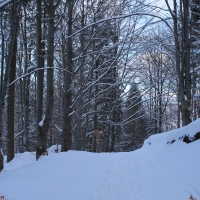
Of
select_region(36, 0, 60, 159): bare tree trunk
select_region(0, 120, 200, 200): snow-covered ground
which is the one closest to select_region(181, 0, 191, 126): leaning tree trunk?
select_region(0, 120, 200, 200): snow-covered ground

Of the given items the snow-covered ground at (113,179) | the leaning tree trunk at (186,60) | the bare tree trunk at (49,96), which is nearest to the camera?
the snow-covered ground at (113,179)

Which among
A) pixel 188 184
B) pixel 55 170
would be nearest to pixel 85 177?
pixel 55 170

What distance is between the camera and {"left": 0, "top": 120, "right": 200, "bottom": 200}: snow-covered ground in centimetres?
361

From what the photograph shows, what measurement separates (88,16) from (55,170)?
333 inches

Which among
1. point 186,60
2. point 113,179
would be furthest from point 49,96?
point 186,60

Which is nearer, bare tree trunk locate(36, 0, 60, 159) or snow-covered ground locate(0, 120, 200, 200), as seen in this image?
snow-covered ground locate(0, 120, 200, 200)

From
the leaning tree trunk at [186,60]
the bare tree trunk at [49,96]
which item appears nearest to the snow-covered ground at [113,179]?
the bare tree trunk at [49,96]

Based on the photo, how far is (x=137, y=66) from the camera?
1600 cm

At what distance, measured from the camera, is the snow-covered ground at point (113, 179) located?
3611 millimetres

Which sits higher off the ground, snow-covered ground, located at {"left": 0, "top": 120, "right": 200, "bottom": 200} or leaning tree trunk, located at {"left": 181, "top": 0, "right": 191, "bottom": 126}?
leaning tree trunk, located at {"left": 181, "top": 0, "right": 191, "bottom": 126}

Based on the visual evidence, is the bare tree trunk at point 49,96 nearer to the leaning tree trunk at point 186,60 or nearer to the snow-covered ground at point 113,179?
the snow-covered ground at point 113,179

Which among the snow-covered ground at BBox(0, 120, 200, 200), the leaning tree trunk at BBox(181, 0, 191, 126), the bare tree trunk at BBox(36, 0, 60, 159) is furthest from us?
the leaning tree trunk at BBox(181, 0, 191, 126)

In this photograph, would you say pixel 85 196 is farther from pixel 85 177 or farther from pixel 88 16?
pixel 88 16

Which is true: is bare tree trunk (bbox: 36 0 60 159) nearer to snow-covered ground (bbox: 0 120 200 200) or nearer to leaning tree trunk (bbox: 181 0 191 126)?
snow-covered ground (bbox: 0 120 200 200)
